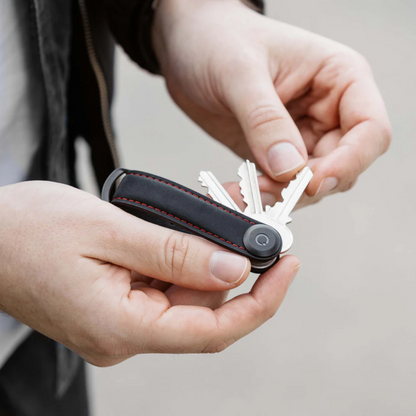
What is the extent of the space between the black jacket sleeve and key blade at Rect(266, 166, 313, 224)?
0.41 m

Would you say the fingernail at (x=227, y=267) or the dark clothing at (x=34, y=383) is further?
the dark clothing at (x=34, y=383)

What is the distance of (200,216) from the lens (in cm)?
55

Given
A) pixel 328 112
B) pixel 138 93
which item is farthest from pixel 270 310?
pixel 138 93

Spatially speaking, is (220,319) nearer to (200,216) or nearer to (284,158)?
(200,216)

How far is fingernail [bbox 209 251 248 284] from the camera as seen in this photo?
0.53 meters

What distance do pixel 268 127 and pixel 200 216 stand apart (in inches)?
9.6

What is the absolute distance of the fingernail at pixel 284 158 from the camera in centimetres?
71

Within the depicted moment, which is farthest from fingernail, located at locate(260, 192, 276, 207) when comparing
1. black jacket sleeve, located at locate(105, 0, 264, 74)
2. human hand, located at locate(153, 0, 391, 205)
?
black jacket sleeve, located at locate(105, 0, 264, 74)

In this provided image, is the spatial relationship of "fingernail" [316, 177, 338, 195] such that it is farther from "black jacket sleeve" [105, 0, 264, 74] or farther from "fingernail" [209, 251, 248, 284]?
"black jacket sleeve" [105, 0, 264, 74]

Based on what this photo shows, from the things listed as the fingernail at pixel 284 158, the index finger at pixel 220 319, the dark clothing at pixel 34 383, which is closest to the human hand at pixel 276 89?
the fingernail at pixel 284 158

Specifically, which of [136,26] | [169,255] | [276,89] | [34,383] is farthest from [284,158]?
[34,383]

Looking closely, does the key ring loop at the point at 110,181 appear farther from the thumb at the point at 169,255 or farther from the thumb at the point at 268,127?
the thumb at the point at 268,127

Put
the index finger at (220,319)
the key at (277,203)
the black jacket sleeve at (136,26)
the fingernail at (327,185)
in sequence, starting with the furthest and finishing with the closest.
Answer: the black jacket sleeve at (136,26), the fingernail at (327,185), the key at (277,203), the index finger at (220,319)

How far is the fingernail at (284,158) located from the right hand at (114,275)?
0.20 meters
